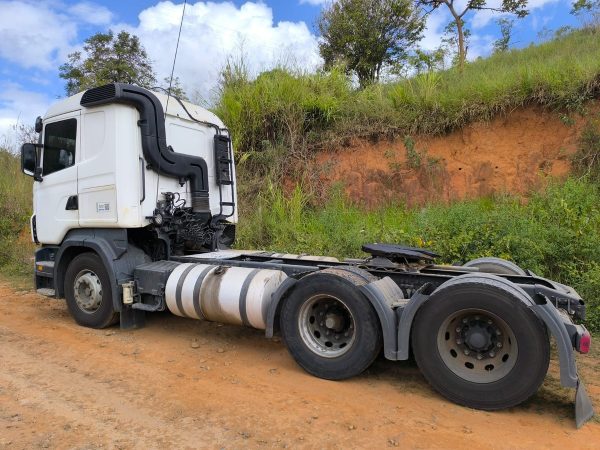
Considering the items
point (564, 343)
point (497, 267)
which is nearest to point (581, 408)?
point (564, 343)

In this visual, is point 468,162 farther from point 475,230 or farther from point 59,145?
point 59,145

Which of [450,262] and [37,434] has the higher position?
[450,262]

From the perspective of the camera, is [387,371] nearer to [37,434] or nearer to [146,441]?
[146,441]

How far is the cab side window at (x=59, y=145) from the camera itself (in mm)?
5949

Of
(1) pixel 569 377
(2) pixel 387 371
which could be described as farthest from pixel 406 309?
(1) pixel 569 377

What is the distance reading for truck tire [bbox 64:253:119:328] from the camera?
5789mm

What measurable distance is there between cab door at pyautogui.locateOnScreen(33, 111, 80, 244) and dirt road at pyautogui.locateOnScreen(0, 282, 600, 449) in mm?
1571

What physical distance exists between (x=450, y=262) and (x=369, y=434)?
13.2 feet

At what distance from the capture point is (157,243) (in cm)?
610

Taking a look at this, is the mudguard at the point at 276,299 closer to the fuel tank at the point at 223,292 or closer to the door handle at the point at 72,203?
the fuel tank at the point at 223,292

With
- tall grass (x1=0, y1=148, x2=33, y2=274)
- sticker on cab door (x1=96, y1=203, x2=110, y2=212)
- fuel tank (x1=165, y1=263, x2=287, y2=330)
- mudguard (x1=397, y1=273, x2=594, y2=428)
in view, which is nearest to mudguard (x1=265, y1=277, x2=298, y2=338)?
fuel tank (x1=165, y1=263, x2=287, y2=330)

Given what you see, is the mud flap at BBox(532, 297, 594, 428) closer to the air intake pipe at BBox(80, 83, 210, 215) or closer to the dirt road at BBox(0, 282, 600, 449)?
the dirt road at BBox(0, 282, 600, 449)

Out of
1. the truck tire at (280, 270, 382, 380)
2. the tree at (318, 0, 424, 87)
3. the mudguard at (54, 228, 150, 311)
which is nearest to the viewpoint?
the truck tire at (280, 270, 382, 380)

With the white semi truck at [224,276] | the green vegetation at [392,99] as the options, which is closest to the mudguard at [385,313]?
the white semi truck at [224,276]
